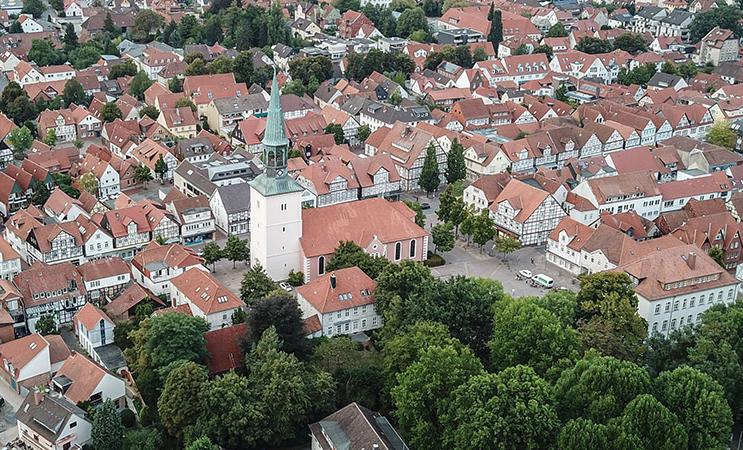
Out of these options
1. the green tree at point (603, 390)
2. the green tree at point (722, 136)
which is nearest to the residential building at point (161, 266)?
the green tree at point (603, 390)

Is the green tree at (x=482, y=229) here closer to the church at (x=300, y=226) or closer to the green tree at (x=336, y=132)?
the church at (x=300, y=226)

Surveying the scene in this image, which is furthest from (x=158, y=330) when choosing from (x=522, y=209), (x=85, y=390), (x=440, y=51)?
(x=440, y=51)

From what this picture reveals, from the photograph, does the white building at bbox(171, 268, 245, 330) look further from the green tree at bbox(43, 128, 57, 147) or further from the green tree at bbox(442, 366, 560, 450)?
the green tree at bbox(43, 128, 57, 147)

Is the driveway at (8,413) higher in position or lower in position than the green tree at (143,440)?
lower

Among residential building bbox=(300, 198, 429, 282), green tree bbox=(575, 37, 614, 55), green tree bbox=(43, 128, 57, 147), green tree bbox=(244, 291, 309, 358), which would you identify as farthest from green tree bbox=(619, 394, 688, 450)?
green tree bbox=(575, 37, 614, 55)

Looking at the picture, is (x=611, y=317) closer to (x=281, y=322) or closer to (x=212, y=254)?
(x=281, y=322)

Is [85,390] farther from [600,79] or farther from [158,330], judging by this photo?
[600,79]

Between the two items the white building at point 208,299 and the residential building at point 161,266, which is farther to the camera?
the residential building at point 161,266
